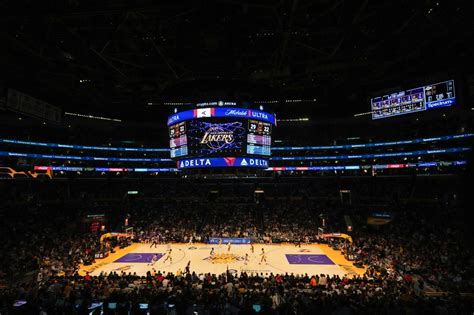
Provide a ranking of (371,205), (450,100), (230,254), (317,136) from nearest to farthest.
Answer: (450,100) → (230,254) → (371,205) → (317,136)

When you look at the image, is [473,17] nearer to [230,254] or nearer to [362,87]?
[362,87]

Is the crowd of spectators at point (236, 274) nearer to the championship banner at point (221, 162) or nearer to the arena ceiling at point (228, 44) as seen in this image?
the championship banner at point (221, 162)

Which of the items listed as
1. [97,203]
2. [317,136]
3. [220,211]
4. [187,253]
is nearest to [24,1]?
[187,253]

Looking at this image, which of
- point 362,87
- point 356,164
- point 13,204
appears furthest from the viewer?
point 356,164

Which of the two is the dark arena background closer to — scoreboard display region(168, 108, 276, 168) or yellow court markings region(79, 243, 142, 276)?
scoreboard display region(168, 108, 276, 168)

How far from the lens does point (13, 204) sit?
34.9m

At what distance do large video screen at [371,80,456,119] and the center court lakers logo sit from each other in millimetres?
17391

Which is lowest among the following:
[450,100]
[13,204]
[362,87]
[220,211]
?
[220,211]

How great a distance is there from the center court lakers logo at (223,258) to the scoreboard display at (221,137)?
10.0 meters

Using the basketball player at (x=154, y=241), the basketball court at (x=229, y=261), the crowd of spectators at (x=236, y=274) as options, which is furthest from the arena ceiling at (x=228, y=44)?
the basketball player at (x=154, y=241)

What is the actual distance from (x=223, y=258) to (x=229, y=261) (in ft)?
3.89

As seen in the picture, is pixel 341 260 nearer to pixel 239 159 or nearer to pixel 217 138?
pixel 239 159

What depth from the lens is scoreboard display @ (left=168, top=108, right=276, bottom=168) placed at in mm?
20969

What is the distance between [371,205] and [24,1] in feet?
133
